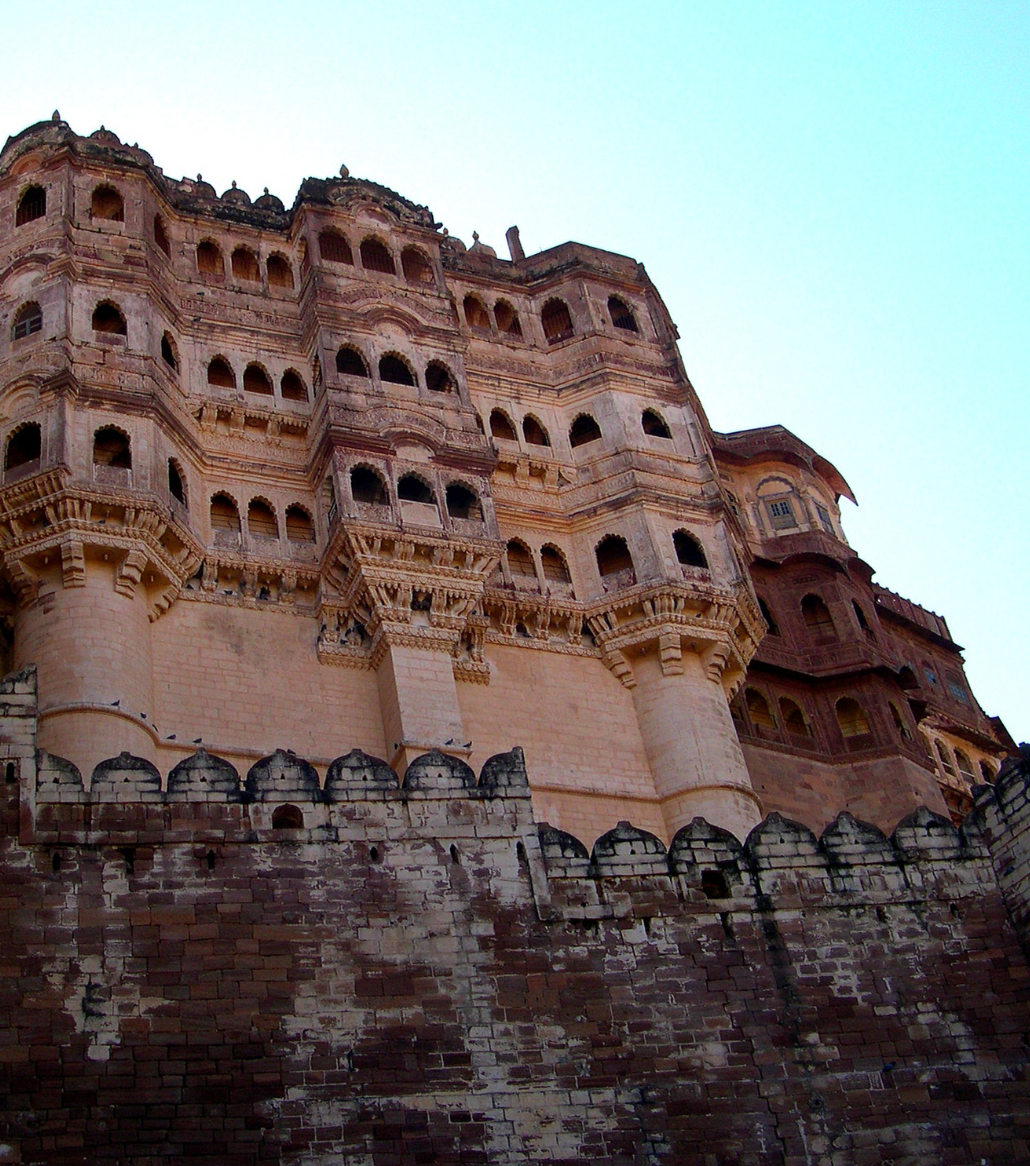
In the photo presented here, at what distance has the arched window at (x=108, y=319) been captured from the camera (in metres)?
23.8

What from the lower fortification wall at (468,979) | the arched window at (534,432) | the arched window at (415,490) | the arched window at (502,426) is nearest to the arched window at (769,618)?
the arched window at (534,432)

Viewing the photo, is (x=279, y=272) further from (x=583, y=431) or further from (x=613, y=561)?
(x=613, y=561)

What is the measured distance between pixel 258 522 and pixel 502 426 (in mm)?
5633

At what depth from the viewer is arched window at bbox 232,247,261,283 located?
89.2 feet

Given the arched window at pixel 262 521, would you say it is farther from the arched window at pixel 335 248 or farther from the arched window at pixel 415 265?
the arched window at pixel 415 265

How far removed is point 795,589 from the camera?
32.7 m

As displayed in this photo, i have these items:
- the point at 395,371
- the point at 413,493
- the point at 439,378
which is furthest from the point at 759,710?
the point at 395,371

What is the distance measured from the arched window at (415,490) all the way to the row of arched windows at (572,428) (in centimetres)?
350

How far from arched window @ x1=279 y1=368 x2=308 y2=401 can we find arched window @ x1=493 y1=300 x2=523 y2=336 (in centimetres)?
522

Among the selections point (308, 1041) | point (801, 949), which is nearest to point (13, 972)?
point (308, 1041)

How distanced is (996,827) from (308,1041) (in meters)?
7.14

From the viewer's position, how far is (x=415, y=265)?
28.3m

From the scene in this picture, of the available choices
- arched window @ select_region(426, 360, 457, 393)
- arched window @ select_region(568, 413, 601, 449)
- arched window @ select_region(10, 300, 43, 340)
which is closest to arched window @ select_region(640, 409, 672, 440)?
arched window @ select_region(568, 413, 601, 449)

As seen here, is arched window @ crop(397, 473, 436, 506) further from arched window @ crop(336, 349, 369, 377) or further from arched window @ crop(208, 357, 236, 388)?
arched window @ crop(208, 357, 236, 388)
